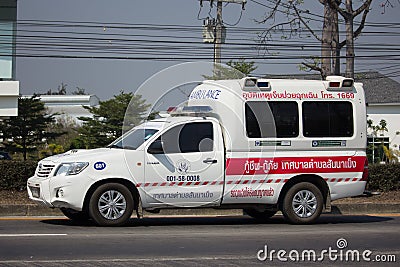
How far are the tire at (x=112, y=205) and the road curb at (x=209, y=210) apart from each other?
2683 mm

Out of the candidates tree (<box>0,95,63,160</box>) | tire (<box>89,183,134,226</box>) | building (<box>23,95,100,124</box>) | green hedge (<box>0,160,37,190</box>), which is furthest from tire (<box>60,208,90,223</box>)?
building (<box>23,95,100,124</box>)

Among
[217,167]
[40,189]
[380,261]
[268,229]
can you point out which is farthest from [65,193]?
[380,261]

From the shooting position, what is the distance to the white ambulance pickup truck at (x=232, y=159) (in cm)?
1232

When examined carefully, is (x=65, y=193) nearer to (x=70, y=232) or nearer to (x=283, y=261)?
(x=70, y=232)

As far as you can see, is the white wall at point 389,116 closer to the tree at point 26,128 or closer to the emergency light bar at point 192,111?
the tree at point 26,128

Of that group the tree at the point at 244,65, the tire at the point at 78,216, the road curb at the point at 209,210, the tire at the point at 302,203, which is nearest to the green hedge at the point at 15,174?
the road curb at the point at 209,210

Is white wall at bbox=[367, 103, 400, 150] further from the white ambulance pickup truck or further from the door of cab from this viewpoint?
the door of cab

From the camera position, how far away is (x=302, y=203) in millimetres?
13312

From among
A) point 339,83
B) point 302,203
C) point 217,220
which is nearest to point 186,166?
point 217,220

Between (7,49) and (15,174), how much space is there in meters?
11.9

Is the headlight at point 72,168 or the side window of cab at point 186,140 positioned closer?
the headlight at point 72,168

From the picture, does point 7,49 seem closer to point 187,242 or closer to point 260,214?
point 260,214

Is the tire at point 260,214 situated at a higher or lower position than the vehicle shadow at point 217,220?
higher

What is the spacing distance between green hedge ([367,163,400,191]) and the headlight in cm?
894
